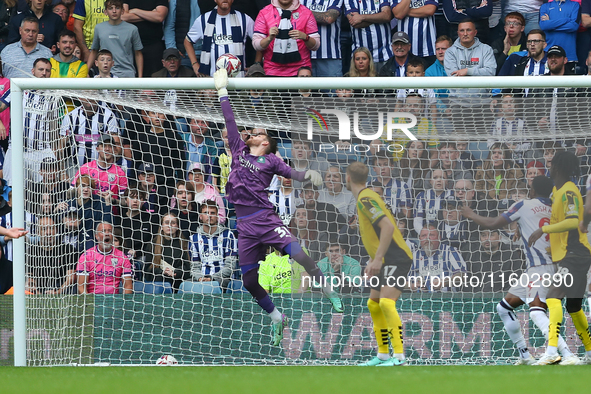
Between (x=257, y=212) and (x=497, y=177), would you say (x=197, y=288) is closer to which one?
(x=257, y=212)

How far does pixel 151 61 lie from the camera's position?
10227mm

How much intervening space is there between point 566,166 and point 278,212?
8.82ft

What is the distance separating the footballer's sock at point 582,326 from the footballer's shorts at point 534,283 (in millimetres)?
309

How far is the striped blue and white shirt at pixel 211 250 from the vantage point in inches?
294

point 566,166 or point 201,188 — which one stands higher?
point 566,166

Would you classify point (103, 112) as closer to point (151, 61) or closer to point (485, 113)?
point (151, 61)

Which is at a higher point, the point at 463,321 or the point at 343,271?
the point at 343,271

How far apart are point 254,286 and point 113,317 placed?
59.2 inches

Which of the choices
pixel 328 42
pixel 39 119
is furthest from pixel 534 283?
pixel 39 119

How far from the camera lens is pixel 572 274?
6.80 metres

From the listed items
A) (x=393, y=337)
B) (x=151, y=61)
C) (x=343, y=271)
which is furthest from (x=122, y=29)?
(x=393, y=337)

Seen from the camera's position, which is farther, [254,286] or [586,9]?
[586,9]

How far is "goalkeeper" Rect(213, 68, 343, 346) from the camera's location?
6.72m

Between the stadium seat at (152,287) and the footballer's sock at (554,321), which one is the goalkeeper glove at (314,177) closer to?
the stadium seat at (152,287)
